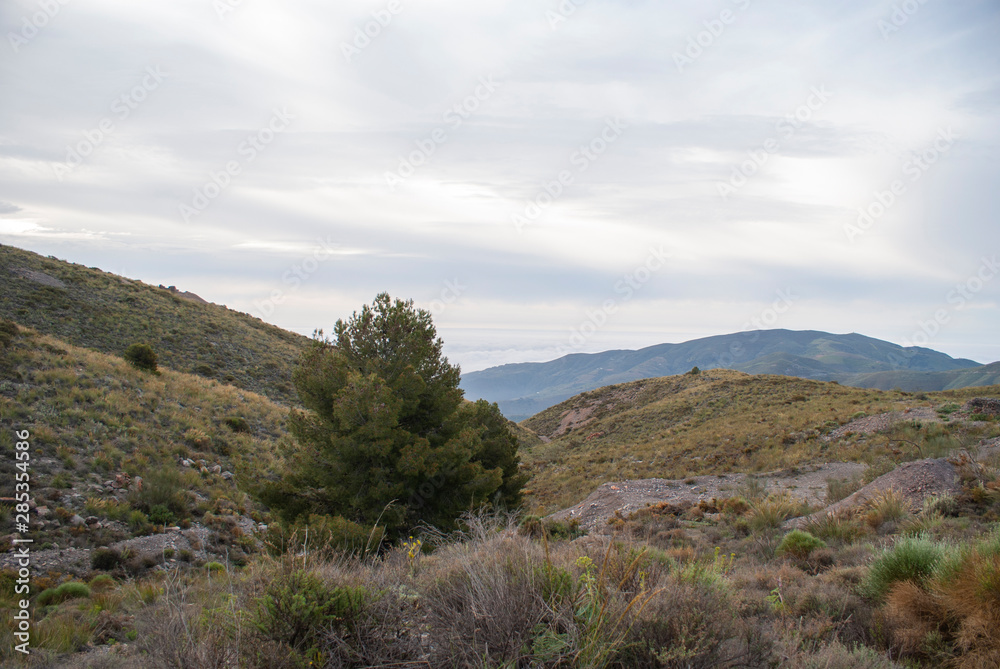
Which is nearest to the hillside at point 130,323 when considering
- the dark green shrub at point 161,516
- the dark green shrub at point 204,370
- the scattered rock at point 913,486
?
the dark green shrub at point 204,370

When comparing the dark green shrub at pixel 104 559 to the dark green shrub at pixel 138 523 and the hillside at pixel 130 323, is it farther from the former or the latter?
the hillside at pixel 130 323

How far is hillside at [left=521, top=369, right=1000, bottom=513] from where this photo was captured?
1991 cm

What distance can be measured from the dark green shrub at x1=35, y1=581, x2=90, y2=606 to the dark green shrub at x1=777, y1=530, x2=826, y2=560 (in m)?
10.7

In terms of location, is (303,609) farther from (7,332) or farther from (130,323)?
(130,323)

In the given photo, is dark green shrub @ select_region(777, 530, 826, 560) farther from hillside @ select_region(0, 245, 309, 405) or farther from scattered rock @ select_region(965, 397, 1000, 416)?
hillside @ select_region(0, 245, 309, 405)

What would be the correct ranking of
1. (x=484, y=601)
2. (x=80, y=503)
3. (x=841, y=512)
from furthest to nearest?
(x=80, y=503) < (x=841, y=512) < (x=484, y=601)

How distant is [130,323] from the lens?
3092 cm

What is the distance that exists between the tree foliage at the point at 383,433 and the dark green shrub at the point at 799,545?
5893 millimetres

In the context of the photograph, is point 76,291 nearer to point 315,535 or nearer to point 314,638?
point 315,535

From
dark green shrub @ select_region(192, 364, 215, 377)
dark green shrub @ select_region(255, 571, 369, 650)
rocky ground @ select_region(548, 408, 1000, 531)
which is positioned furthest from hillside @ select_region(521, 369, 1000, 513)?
dark green shrub @ select_region(192, 364, 215, 377)

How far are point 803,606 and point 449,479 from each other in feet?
24.0

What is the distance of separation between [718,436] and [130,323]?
36.9 meters

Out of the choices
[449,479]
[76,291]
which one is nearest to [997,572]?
[449,479]

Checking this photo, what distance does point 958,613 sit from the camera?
4.00 metres
